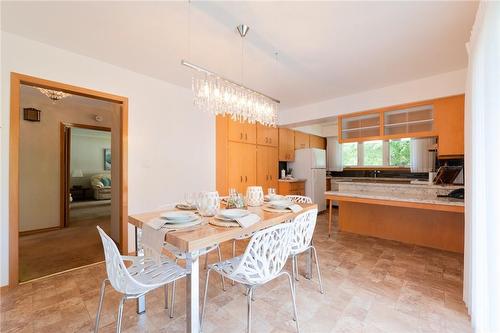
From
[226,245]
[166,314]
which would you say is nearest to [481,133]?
[166,314]

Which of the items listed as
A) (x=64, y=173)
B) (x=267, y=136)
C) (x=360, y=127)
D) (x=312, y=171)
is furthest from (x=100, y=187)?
(x=360, y=127)

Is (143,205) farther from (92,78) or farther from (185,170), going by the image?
(92,78)

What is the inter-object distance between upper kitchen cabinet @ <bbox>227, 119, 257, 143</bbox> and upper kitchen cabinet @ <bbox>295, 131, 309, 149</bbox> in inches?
63.6

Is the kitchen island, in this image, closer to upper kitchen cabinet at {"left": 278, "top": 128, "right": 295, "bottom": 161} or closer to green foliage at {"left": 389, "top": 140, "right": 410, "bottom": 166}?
upper kitchen cabinet at {"left": 278, "top": 128, "right": 295, "bottom": 161}

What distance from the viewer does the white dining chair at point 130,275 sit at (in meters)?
1.17

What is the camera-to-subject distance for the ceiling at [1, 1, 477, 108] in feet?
5.55

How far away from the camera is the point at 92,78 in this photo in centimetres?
248

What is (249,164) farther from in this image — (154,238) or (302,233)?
(154,238)

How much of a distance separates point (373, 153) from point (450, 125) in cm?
274

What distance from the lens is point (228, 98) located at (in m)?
2.15

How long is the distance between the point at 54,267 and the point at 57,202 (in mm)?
2004

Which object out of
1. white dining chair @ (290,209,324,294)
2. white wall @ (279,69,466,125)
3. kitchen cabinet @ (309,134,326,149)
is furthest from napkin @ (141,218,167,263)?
kitchen cabinet @ (309,134,326,149)

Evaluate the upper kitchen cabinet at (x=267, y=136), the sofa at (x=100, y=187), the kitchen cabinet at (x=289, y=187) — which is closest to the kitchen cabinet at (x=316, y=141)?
the kitchen cabinet at (x=289, y=187)

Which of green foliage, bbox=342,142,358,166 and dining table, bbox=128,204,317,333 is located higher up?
green foliage, bbox=342,142,358,166
